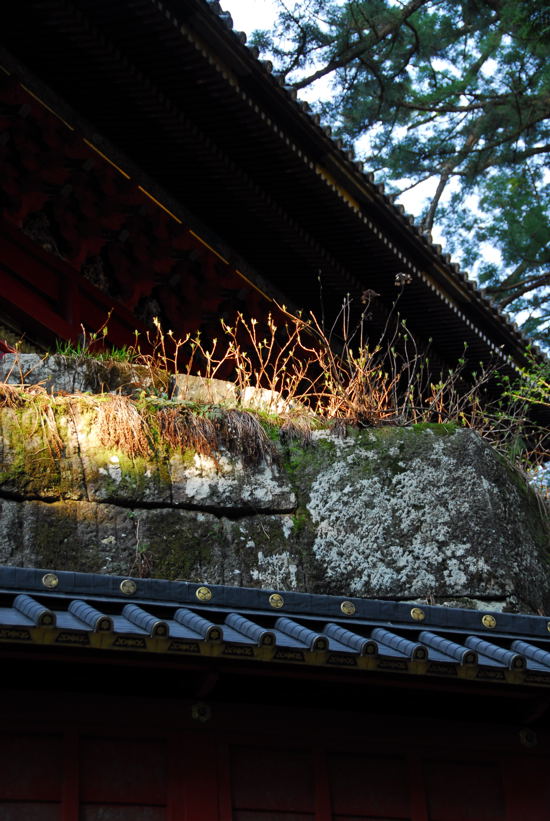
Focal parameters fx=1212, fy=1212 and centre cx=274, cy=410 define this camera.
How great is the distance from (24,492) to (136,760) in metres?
2.13

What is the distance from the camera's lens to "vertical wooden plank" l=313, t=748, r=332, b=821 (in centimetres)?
505

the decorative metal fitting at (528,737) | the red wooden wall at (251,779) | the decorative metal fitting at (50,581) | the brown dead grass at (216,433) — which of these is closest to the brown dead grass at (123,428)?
the brown dead grass at (216,433)

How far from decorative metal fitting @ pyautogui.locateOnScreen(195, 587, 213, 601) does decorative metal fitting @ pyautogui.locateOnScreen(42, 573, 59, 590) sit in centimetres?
59

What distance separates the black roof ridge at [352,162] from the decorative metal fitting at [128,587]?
4477 millimetres

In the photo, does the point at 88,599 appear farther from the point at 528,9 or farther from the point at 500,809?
the point at 528,9

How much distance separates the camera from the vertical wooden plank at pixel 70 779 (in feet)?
15.3

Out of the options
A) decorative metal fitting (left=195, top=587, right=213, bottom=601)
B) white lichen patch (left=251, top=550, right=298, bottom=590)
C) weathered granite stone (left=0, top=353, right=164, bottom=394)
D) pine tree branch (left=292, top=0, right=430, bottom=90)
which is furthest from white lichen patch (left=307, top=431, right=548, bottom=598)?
pine tree branch (left=292, top=0, right=430, bottom=90)

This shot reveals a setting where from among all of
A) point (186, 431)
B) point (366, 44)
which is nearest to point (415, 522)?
point (186, 431)

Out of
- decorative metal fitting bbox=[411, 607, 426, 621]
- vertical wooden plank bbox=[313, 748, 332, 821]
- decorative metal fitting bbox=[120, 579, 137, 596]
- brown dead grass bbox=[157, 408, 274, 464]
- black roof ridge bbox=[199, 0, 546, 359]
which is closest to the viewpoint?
decorative metal fitting bbox=[120, 579, 137, 596]

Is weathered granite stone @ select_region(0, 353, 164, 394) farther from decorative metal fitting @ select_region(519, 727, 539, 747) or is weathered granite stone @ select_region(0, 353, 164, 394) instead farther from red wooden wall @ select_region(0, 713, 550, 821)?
decorative metal fitting @ select_region(519, 727, 539, 747)

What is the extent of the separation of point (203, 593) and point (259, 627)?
376 mm

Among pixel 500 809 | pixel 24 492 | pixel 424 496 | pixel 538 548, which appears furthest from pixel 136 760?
→ pixel 538 548

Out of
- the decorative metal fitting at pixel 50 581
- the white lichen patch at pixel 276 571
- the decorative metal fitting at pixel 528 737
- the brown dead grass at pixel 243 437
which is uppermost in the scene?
the brown dead grass at pixel 243 437

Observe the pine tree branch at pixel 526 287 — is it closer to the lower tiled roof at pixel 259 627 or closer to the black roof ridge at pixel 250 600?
the black roof ridge at pixel 250 600
